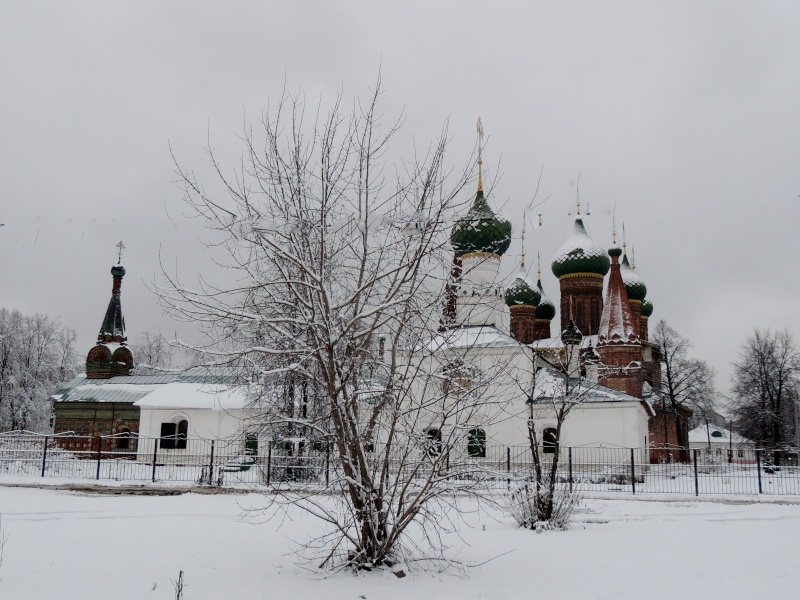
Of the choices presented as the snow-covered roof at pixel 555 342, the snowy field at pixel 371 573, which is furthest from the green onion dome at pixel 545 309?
the snowy field at pixel 371 573

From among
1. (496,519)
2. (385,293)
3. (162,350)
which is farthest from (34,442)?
(162,350)

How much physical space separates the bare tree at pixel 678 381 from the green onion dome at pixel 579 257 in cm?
503

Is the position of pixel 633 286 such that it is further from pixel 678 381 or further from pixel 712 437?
pixel 712 437

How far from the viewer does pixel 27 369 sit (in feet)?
132

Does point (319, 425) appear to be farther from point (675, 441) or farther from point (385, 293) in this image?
point (675, 441)

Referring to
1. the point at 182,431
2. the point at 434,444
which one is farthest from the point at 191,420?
the point at 434,444

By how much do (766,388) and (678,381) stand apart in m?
4.54

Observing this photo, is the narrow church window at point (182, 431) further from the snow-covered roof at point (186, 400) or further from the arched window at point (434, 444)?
the arched window at point (434, 444)

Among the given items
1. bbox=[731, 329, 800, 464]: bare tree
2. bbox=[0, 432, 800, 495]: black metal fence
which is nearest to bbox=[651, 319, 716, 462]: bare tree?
bbox=[731, 329, 800, 464]: bare tree

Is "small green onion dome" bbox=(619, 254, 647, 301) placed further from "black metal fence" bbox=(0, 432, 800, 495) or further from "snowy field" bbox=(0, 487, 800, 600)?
"snowy field" bbox=(0, 487, 800, 600)

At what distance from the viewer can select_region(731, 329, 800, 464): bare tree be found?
3928cm

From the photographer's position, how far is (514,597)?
6.76 metres

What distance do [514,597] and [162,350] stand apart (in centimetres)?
5693

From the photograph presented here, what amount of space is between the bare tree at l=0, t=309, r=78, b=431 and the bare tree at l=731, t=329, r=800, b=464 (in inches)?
1517
